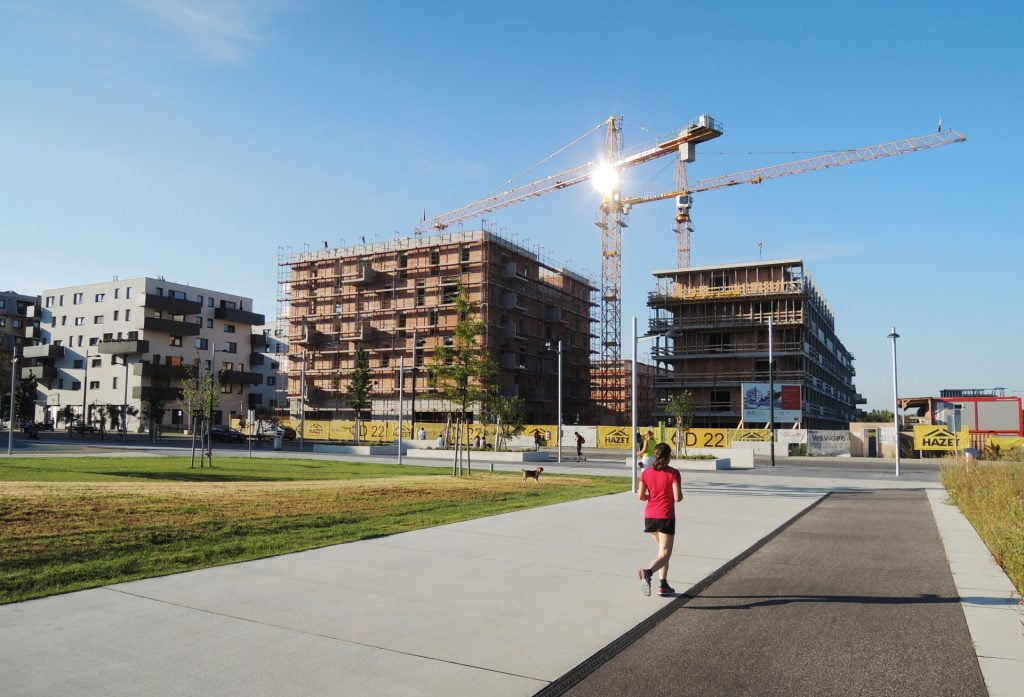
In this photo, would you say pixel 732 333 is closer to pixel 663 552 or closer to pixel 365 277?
pixel 365 277

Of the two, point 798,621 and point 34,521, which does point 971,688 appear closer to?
point 798,621

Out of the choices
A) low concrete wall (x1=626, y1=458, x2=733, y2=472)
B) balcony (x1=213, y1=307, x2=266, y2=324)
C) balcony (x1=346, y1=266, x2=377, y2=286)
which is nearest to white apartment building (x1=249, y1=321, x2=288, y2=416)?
balcony (x1=213, y1=307, x2=266, y2=324)

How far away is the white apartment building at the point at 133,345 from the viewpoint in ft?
266

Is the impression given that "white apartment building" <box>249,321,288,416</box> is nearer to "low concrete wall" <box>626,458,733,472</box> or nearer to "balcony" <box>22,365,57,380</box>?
"balcony" <box>22,365,57,380</box>

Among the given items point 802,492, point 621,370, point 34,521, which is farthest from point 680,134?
point 34,521

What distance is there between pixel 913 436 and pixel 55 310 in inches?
3770

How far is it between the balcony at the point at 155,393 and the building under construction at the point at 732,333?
5401cm

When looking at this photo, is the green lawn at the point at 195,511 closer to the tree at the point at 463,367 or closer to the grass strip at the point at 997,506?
the tree at the point at 463,367

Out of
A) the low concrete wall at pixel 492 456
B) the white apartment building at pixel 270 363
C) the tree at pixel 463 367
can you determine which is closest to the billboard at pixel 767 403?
the low concrete wall at pixel 492 456

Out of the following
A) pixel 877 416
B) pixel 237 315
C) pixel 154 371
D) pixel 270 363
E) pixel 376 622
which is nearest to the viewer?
pixel 376 622

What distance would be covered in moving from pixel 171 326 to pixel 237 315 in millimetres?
9850

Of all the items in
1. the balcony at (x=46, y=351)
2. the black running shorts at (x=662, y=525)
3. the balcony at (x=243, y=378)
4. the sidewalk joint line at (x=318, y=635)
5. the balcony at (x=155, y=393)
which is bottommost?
the sidewalk joint line at (x=318, y=635)

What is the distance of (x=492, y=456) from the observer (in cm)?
3638

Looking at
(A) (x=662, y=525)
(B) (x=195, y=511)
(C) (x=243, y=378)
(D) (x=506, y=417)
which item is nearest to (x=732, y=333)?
(D) (x=506, y=417)
